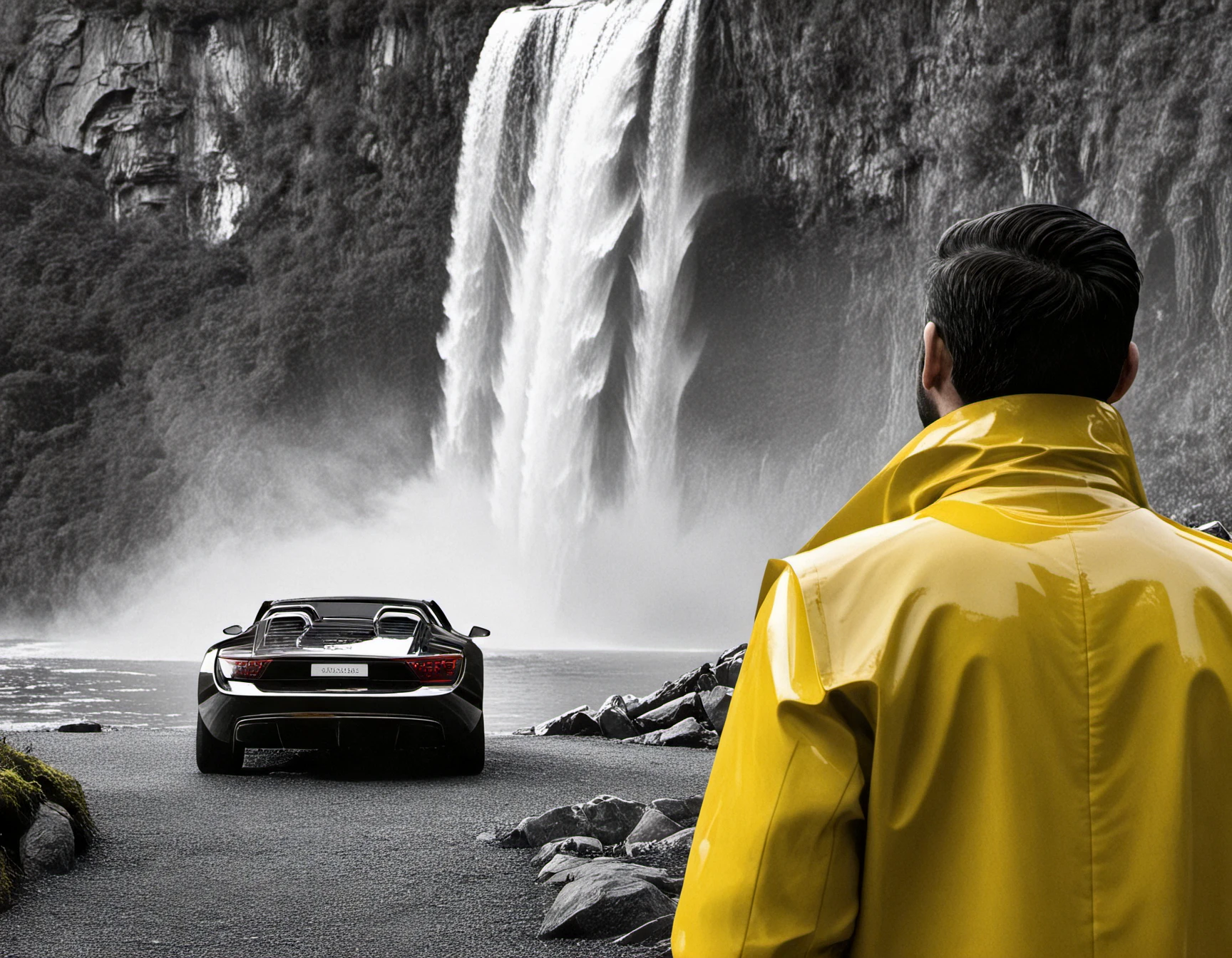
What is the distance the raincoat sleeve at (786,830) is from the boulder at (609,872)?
12.2ft

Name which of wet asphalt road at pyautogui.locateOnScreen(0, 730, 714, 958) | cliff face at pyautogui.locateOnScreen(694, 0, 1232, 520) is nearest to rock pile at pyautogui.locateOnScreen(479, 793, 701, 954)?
wet asphalt road at pyautogui.locateOnScreen(0, 730, 714, 958)

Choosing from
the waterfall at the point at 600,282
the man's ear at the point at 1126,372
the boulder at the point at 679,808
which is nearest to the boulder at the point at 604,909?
Result: the boulder at the point at 679,808

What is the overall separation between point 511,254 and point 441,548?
11.0 metres

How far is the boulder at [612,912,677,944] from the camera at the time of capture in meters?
4.23

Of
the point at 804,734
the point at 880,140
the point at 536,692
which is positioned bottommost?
the point at 536,692

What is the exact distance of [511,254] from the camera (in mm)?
40750

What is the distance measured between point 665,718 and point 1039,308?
11.0 meters

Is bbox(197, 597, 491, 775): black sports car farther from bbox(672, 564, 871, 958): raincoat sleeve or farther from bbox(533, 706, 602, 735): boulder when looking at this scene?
bbox(672, 564, 871, 958): raincoat sleeve

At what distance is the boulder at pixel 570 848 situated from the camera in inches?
219

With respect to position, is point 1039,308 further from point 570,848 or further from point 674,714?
point 674,714

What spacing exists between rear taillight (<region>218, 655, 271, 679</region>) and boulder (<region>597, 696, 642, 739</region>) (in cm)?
463

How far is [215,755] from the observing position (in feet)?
27.2

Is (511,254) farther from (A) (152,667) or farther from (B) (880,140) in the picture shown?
(A) (152,667)

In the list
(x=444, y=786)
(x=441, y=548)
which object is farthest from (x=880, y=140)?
(x=444, y=786)
